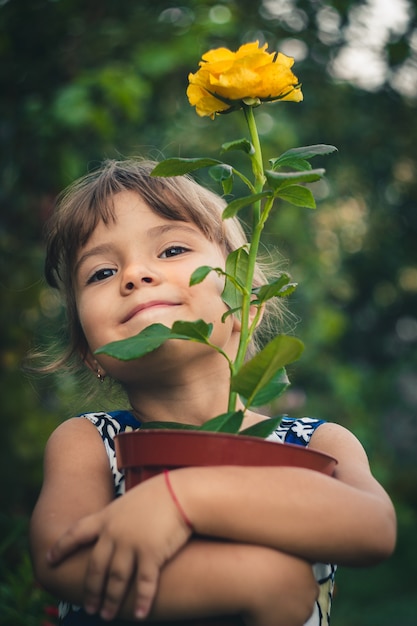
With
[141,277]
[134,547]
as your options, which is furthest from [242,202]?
[134,547]

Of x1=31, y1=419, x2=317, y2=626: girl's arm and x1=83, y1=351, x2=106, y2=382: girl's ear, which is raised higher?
x1=31, y1=419, x2=317, y2=626: girl's arm

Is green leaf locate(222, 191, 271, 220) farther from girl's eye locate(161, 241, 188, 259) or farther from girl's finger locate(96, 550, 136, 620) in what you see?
girl's finger locate(96, 550, 136, 620)

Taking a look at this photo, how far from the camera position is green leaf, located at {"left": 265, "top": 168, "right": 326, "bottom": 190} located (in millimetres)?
1031

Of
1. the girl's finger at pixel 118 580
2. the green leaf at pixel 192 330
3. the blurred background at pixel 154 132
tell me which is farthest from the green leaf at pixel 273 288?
the blurred background at pixel 154 132

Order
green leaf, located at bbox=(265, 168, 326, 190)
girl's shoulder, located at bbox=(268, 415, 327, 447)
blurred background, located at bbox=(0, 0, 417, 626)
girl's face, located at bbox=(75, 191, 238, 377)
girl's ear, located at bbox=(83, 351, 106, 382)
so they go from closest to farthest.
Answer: green leaf, located at bbox=(265, 168, 326, 190)
girl's face, located at bbox=(75, 191, 238, 377)
girl's shoulder, located at bbox=(268, 415, 327, 447)
girl's ear, located at bbox=(83, 351, 106, 382)
blurred background, located at bbox=(0, 0, 417, 626)

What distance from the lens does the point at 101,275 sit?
1412 mm

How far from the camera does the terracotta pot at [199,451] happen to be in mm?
977

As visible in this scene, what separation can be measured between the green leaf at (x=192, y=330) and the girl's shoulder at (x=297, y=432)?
0.38m

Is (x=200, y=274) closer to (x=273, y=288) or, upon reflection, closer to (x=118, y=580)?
(x=273, y=288)

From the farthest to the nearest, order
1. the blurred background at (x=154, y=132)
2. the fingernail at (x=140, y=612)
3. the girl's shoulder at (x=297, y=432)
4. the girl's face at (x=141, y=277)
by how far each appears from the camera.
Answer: the blurred background at (x=154, y=132)
the girl's shoulder at (x=297, y=432)
the girl's face at (x=141, y=277)
the fingernail at (x=140, y=612)

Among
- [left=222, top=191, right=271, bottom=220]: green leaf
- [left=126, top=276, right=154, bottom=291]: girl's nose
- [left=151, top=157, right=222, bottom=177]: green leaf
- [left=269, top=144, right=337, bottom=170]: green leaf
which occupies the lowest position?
[left=126, top=276, right=154, bottom=291]: girl's nose

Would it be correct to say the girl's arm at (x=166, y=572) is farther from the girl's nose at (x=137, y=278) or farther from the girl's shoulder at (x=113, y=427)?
the girl's nose at (x=137, y=278)

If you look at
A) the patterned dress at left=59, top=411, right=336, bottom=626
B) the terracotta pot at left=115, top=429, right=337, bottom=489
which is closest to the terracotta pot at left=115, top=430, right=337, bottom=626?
the terracotta pot at left=115, top=429, right=337, bottom=489

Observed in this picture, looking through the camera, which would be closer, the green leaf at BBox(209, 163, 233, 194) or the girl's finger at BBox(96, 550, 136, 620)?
the girl's finger at BBox(96, 550, 136, 620)
